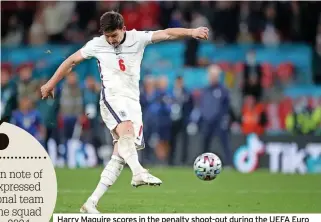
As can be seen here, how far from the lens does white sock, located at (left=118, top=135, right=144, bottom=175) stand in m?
10.7

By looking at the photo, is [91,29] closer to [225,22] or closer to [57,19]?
[57,19]

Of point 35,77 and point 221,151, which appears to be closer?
point 221,151

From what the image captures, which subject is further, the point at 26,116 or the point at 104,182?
the point at 26,116

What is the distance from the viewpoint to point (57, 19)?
2653 cm

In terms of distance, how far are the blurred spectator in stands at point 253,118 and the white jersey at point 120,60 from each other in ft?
37.3

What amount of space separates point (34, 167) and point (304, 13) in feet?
61.0

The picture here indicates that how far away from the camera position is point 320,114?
904 inches

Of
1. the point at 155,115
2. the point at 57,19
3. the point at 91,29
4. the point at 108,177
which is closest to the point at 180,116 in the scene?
the point at 155,115

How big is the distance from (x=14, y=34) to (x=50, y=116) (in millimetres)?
5515

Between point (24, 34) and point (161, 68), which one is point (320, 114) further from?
point (24, 34)

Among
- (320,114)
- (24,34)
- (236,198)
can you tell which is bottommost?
(236,198)

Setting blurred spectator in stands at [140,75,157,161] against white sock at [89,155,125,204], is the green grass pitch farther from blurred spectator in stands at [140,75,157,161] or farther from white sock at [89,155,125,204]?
blurred spectator in stands at [140,75,157,161]

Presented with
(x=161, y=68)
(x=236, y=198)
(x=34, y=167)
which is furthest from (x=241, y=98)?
(x=34, y=167)

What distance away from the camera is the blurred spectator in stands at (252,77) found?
78.4ft
